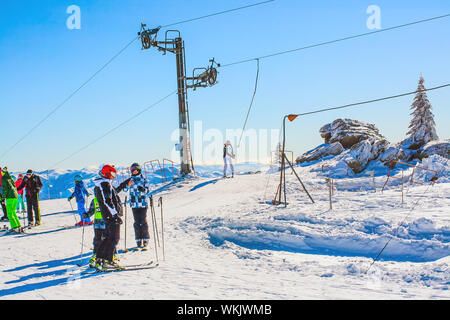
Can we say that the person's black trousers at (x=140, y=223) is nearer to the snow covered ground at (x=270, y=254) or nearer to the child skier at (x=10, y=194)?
the snow covered ground at (x=270, y=254)

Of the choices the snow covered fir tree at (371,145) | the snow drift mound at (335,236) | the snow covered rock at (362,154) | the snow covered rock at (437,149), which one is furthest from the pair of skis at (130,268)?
the snow covered rock at (437,149)

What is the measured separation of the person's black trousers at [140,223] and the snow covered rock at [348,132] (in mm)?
26337

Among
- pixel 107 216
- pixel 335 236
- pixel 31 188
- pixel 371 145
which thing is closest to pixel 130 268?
pixel 107 216

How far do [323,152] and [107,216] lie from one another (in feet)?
87.8

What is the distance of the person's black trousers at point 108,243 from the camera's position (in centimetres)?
648

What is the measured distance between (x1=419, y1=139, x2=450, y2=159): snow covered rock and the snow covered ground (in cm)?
1445

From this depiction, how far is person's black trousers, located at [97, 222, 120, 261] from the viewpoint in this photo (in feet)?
21.3

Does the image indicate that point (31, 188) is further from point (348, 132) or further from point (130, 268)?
point (348, 132)

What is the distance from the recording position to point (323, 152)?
30641 millimetres

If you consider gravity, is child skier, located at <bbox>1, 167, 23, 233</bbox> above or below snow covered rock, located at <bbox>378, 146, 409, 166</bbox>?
below

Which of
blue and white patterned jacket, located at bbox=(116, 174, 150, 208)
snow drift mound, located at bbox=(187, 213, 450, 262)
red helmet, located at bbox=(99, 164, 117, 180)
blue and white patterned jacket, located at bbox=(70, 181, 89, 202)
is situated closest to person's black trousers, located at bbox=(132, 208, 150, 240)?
blue and white patterned jacket, located at bbox=(116, 174, 150, 208)

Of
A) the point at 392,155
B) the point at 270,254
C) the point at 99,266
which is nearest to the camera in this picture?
the point at 99,266

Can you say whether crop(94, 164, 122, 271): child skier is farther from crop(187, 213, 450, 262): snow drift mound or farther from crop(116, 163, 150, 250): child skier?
crop(187, 213, 450, 262): snow drift mound

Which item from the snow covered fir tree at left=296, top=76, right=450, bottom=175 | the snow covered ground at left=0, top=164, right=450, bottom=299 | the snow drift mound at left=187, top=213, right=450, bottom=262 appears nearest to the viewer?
the snow covered ground at left=0, top=164, right=450, bottom=299
